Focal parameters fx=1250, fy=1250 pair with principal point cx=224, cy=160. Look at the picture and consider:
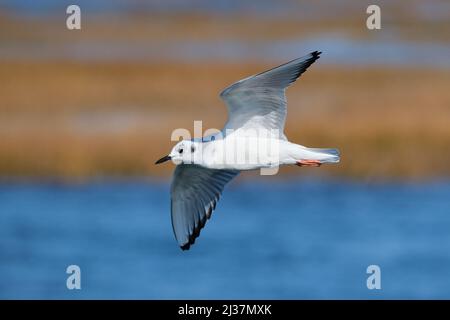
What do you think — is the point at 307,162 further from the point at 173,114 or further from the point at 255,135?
the point at 173,114

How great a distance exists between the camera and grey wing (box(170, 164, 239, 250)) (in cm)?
1018

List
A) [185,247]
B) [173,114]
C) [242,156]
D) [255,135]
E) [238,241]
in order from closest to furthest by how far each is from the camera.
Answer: [242,156]
[255,135]
[185,247]
[238,241]
[173,114]

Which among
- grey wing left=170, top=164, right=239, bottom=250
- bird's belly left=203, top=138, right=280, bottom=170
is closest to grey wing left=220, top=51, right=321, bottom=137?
bird's belly left=203, top=138, right=280, bottom=170

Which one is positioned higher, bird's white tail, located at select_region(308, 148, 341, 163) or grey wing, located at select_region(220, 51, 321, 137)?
grey wing, located at select_region(220, 51, 321, 137)

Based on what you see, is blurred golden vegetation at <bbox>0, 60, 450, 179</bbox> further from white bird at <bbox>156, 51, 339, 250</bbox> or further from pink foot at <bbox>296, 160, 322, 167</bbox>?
pink foot at <bbox>296, 160, 322, 167</bbox>

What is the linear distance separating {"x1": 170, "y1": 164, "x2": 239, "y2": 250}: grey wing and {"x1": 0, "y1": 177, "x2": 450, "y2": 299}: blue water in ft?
19.0

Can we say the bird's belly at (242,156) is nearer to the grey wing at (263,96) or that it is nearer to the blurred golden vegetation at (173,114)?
the grey wing at (263,96)

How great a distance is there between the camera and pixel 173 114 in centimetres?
2127

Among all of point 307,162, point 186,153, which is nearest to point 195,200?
point 186,153

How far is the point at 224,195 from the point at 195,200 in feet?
29.4

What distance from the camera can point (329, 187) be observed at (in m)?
19.4

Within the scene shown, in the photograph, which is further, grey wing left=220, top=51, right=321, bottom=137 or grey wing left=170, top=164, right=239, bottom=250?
grey wing left=170, top=164, right=239, bottom=250

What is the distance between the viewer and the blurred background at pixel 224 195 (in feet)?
55.4
